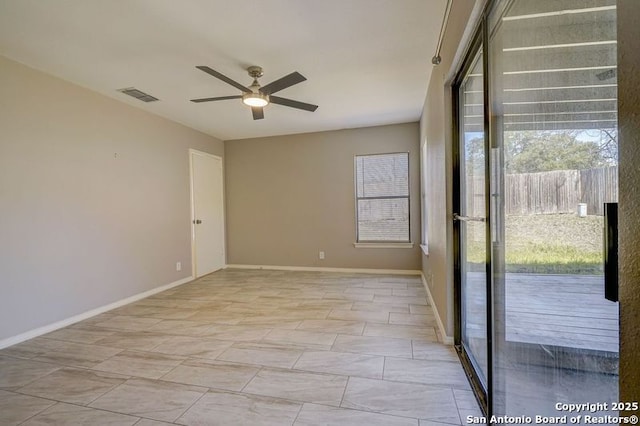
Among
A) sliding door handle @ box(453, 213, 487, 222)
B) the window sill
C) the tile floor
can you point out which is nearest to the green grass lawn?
sliding door handle @ box(453, 213, 487, 222)

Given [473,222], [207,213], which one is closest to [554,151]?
[473,222]

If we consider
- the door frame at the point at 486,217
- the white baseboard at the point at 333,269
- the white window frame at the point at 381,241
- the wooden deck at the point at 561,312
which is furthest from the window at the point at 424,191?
the wooden deck at the point at 561,312

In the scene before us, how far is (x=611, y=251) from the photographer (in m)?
0.61

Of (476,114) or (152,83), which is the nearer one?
(476,114)

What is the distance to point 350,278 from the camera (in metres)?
4.58

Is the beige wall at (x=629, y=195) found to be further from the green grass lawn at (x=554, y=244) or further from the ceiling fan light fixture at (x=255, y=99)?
the ceiling fan light fixture at (x=255, y=99)

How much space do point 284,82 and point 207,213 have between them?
3.34m

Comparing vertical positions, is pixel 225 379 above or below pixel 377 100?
below

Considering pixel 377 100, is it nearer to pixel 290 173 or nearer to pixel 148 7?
Result: pixel 290 173

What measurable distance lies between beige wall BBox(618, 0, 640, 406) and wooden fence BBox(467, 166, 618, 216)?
0.58 ft

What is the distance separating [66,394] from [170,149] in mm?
3368

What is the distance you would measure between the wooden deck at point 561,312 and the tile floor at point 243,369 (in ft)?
2.44

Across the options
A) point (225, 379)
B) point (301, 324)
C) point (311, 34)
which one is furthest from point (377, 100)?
point (225, 379)

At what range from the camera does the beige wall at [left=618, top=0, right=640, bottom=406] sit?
481 mm
